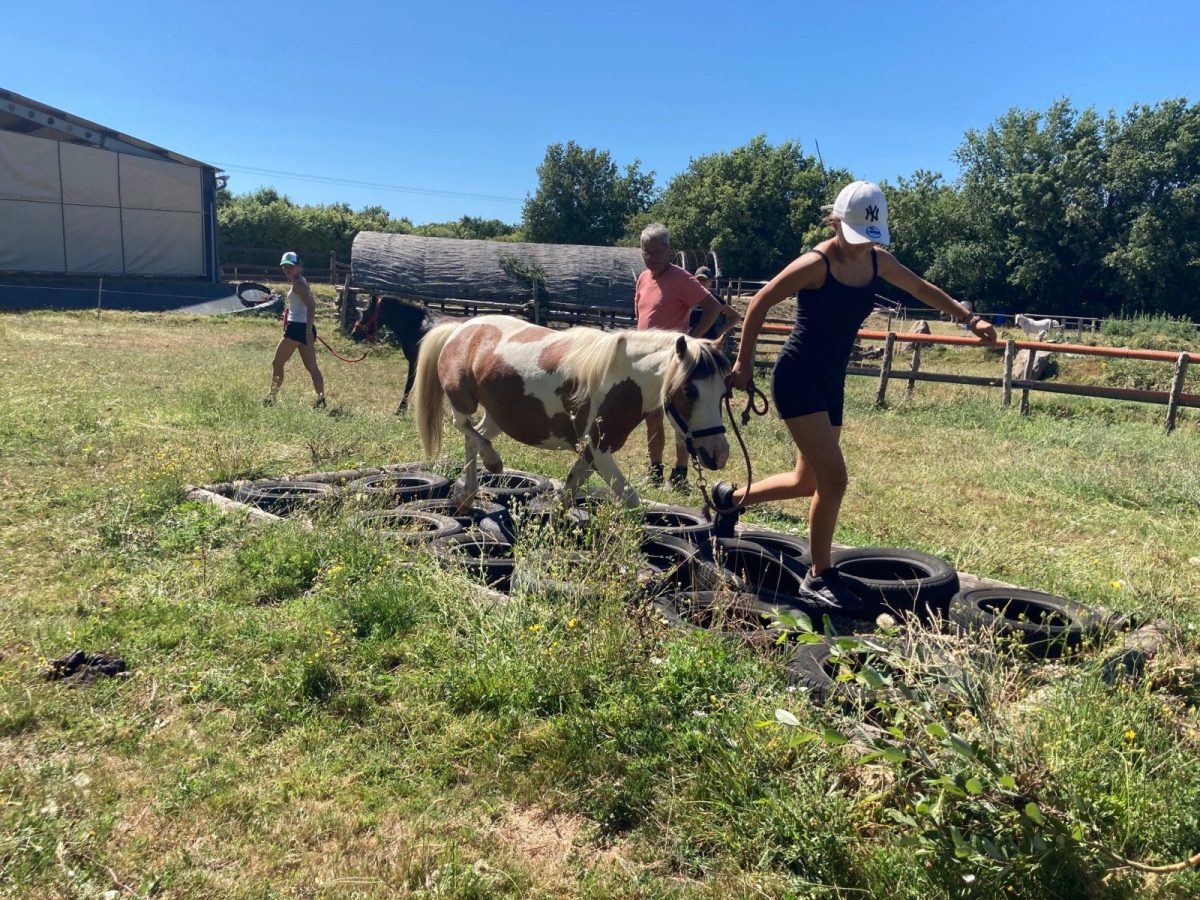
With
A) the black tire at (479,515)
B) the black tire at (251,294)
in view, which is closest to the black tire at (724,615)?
the black tire at (479,515)

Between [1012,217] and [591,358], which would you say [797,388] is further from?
[1012,217]

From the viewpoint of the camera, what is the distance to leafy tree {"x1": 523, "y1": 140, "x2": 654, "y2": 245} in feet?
184

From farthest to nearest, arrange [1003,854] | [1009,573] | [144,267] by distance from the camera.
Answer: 1. [144,267]
2. [1009,573]
3. [1003,854]

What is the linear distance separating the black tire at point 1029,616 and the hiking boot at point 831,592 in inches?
17.2

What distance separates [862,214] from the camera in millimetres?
3525

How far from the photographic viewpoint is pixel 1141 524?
6.03 meters

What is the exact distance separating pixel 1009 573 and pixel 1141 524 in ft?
6.36

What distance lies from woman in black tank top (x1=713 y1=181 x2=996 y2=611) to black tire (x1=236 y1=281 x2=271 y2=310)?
25441mm

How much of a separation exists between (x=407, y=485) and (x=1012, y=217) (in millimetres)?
50312

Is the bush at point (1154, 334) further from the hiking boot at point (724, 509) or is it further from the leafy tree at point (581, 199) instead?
the leafy tree at point (581, 199)

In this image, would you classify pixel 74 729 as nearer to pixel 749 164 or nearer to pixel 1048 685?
pixel 1048 685

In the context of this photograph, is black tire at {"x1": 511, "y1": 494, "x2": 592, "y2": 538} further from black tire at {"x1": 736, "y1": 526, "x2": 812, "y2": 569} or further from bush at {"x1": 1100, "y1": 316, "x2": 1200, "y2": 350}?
bush at {"x1": 1100, "y1": 316, "x2": 1200, "y2": 350}

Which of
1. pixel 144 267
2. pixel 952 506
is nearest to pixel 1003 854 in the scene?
pixel 952 506

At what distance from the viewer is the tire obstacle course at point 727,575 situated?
3045 millimetres
